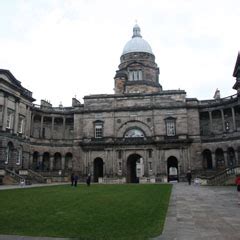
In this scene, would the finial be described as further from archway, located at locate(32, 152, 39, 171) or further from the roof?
archway, located at locate(32, 152, 39, 171)

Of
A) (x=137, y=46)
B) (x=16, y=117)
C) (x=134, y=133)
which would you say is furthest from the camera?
(x=137, y=46)

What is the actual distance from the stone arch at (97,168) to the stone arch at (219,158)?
19521mm

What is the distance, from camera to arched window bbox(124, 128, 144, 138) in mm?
52219

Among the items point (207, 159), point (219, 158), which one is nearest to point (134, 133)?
point (207, 159)

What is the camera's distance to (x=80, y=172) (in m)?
51.9

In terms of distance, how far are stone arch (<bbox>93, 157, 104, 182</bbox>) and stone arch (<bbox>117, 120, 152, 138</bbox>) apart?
585 centimetres

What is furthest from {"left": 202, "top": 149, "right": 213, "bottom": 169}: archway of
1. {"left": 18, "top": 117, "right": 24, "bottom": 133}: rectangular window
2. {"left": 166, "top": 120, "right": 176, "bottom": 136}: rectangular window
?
{"left": 18, "top": 117, "right": 24, "bottom": 133}: rectangular window

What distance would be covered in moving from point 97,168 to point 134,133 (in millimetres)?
9156

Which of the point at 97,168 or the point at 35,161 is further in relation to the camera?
the point at 97,168

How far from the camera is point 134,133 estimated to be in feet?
172

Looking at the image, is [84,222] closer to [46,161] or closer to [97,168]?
[97,168]

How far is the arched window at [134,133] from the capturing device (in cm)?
5222

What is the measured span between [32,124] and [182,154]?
26.0m

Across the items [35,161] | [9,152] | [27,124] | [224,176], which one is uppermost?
[27,124]
